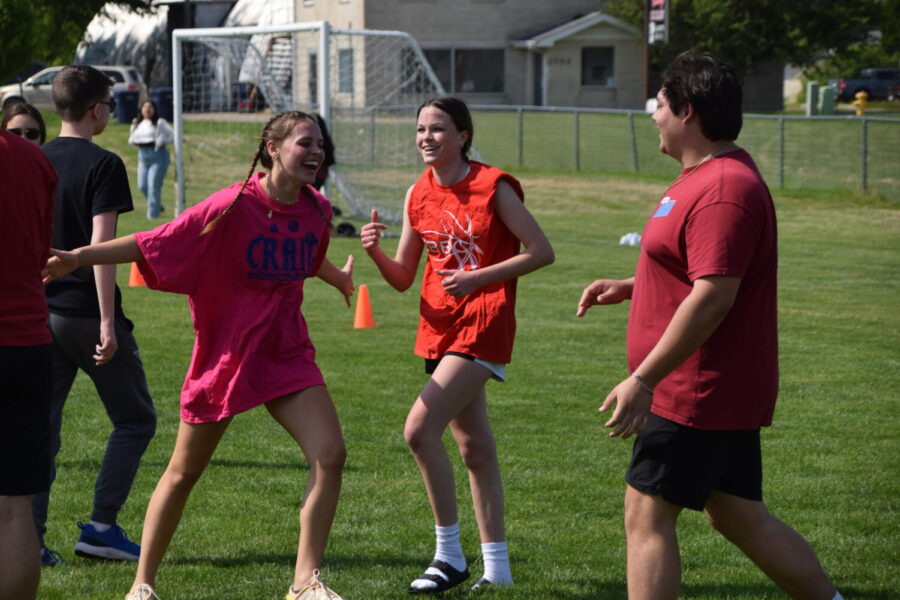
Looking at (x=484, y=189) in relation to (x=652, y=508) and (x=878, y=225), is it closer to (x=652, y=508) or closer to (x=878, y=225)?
(x=652, y=508)

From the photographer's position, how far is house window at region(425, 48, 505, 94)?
53.8m

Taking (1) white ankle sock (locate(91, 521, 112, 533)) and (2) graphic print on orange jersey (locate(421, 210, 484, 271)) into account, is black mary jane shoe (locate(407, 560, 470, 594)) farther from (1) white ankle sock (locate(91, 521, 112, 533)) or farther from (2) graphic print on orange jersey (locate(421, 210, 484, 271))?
(1) white ankle sock (locate(91, 521, 112, 533))

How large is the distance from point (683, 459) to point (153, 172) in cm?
1794

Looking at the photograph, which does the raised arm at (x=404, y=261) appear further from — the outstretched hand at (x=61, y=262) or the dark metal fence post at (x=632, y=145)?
the dark metal fence post at (x=632, y=145)

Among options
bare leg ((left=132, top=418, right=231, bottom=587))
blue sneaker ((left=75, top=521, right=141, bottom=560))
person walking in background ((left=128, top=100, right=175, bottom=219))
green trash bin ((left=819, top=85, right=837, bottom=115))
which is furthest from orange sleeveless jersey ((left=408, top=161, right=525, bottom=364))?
green trash bin ((left=819, top=85, right=837, bottom=115))

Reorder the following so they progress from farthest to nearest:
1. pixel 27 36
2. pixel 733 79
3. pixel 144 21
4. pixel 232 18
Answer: pixel 144 21, pixel 232 18, pixel 27 36, pixel 733 79

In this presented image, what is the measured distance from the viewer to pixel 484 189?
498 cm

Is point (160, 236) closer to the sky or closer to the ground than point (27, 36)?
closer to the ground

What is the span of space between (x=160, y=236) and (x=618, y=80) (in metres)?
52.3

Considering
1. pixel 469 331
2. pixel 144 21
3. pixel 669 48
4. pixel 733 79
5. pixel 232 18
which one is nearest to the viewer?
pixel 733 79

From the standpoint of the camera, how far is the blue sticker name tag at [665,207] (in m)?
3.71

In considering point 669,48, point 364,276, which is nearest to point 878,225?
point 364,276

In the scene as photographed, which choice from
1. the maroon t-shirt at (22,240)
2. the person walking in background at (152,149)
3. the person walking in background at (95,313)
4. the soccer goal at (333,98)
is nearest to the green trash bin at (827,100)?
the soccer goal at (333,98)

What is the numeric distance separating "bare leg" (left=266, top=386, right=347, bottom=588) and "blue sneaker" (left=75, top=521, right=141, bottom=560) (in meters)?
1.32
